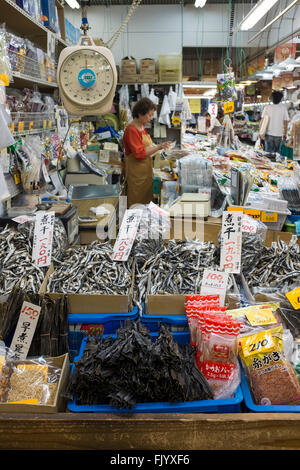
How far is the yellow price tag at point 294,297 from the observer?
1956 mm

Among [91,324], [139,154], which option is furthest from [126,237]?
[139,154]

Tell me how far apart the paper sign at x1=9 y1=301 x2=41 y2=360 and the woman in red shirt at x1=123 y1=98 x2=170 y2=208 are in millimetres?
3845

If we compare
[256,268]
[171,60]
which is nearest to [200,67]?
[171,60]

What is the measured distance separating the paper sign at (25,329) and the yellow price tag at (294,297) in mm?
1296

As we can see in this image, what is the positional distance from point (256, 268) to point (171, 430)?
1.23m

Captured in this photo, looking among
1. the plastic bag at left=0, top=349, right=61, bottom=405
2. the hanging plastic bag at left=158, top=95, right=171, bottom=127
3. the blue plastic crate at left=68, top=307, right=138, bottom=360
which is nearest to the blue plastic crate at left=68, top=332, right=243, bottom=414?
the plastic bag at left=0, top=349, right=61, bottom=405

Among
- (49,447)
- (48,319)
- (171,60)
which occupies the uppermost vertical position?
(171,60)

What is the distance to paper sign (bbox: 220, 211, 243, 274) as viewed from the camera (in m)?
2.26

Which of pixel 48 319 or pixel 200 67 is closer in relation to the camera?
pixel 48 319

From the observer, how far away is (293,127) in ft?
28.2

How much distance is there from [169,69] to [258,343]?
8068 mm

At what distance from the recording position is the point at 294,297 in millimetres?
1963
